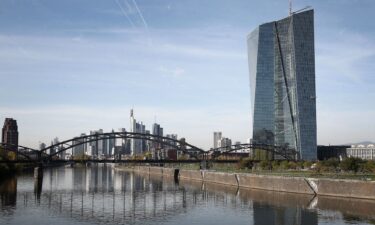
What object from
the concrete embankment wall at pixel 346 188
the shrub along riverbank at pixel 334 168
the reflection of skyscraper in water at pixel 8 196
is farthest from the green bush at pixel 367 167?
the reflection of skyscraper in water at pixel 8 196

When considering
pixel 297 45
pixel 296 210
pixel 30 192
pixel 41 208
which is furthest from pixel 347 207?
pixel 297 45

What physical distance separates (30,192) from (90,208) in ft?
68.3

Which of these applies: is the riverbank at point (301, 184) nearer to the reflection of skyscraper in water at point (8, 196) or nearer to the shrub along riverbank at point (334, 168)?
the shrub along riverbank at point (334, 168)

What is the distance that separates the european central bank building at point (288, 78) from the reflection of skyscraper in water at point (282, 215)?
9515 cm

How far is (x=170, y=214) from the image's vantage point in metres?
53.8

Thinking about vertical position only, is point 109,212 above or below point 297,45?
below

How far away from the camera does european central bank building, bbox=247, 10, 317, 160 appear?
148500mm

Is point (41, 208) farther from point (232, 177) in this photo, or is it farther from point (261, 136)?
point (261, 136)

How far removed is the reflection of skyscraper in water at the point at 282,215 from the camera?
46.5m

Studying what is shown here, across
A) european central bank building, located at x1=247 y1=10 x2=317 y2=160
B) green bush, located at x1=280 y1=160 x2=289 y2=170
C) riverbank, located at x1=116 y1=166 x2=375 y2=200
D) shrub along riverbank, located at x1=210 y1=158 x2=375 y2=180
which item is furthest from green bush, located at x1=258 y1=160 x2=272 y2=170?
european central bank building, located at x1=247 y1=10 x2=317 y2=160

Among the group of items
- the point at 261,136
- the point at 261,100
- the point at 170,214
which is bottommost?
the point at 170,214

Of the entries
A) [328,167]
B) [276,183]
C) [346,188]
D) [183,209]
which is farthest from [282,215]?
[328,167]

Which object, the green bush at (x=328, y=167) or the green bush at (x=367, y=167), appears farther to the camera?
the green bush at (x=328, y=167)

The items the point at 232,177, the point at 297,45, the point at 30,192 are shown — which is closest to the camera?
the point at 30,192
